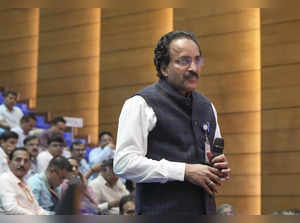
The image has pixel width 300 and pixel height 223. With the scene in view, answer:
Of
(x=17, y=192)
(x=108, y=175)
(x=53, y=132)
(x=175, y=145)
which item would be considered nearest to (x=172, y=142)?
(x=175, y=145)

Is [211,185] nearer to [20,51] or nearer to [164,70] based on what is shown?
[164,70]

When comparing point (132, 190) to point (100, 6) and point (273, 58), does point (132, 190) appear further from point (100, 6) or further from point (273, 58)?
point (100, 6)

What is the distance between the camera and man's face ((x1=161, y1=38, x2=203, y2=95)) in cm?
131

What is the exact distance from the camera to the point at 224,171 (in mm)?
1204

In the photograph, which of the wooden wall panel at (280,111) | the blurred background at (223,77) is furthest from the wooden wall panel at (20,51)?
the wooden wall panel at (280,111)

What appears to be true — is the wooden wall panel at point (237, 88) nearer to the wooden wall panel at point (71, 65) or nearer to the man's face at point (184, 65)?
the wooden wall panel at point (71, 65)

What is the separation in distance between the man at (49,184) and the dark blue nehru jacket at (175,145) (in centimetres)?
230

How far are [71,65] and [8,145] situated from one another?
3.96 m

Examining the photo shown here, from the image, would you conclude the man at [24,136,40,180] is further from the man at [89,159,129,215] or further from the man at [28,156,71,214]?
the man at [28,156,71,214]

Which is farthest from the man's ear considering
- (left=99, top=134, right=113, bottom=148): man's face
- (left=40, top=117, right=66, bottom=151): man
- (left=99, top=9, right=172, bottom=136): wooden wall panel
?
(left=99, top=9, right=172, bottom=136): wooden wall panel

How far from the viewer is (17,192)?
3172 millimetres

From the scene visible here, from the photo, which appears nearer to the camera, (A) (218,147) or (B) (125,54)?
(A) (218,147)

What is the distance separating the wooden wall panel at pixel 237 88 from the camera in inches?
243

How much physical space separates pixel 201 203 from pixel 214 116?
246mm
